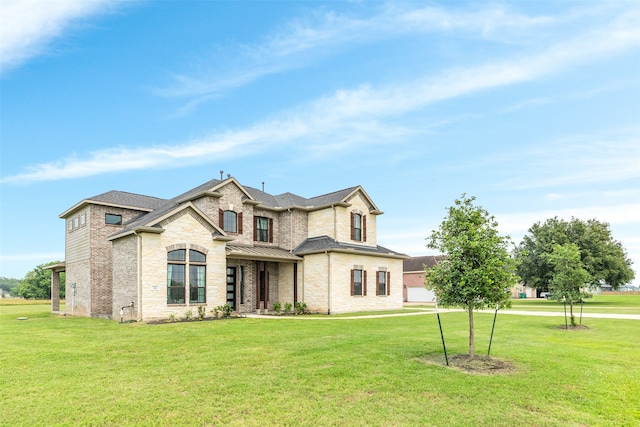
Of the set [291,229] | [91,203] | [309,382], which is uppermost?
[91,203]

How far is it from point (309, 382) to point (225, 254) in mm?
14987

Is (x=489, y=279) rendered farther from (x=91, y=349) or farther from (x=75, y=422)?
(x=91, y=349)

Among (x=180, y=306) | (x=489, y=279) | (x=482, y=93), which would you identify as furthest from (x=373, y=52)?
(x=180, y=306)

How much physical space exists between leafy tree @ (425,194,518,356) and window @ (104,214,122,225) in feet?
69.2

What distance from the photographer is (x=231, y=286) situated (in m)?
25.3

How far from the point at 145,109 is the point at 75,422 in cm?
1855

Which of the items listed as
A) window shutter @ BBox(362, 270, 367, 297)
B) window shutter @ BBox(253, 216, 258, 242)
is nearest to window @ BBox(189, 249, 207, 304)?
window shutter @ BBox(253, 216, 258, 242)

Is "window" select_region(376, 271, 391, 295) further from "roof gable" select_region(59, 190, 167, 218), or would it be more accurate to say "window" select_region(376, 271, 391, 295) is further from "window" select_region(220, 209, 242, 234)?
"roof gable" select_region(59, 190, 167, 218)

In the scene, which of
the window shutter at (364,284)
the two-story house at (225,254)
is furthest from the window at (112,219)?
the window shutter at (364,284)

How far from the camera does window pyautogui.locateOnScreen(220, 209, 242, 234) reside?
25156mm

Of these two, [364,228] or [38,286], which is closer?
[364,228]

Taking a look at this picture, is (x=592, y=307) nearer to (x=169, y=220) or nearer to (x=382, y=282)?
(x=382, y=282)

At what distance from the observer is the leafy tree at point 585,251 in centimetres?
4197

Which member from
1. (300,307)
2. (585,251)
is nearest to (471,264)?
(300,307)
